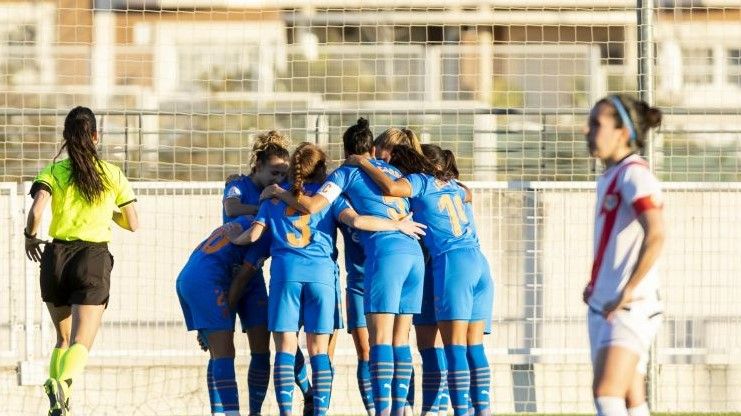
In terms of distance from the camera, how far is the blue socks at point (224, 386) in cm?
901

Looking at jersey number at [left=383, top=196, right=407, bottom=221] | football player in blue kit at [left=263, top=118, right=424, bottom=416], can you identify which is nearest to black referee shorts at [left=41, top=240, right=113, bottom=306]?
football player in blue kit at [left=263, top=118, right=424, bottom=416]

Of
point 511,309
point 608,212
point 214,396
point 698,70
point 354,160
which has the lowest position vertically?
point 214,396

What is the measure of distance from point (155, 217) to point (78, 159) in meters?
2.83

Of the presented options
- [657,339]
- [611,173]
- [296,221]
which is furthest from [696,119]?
[611,173]

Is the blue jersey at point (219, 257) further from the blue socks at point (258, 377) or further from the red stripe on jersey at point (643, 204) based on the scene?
the red stripe on jersey at point (643, 204)

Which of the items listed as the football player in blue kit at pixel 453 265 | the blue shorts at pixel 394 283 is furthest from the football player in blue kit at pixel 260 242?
the blue shorts at pixel 394 283

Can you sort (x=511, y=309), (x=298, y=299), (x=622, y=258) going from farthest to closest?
(x=511, y=309), (x=298, y=299), (x=622, y=258)

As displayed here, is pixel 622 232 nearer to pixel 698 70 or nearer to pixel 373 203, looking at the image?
pixel 373 203

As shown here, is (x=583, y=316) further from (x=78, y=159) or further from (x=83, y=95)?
(x=83, y=95)

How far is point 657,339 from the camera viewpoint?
1127 cm

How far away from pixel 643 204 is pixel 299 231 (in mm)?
3345

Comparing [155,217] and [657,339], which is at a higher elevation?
[155,217]

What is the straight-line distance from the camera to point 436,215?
912cm

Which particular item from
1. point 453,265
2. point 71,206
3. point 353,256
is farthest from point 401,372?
point 71,206
